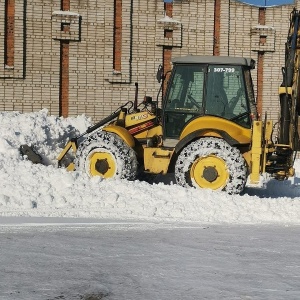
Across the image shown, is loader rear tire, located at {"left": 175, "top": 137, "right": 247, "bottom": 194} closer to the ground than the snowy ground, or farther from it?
farther from it

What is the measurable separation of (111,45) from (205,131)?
20.0 feet

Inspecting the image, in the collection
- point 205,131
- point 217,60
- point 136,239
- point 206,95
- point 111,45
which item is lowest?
point 136,239

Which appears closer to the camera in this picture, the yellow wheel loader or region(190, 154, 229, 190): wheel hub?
region(190, 154, 229, 190): wheel hub

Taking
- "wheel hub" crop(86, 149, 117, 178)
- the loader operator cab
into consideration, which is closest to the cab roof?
the loader operator cab

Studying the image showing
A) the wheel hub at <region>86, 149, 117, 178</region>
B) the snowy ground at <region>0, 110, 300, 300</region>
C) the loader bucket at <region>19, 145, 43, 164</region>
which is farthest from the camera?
the loader bucket at <region>19, 145, 43, 164</region>

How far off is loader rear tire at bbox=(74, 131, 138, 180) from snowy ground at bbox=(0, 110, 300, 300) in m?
0.61

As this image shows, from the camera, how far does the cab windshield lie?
942 centimetres

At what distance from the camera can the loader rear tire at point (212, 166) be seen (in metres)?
8.83

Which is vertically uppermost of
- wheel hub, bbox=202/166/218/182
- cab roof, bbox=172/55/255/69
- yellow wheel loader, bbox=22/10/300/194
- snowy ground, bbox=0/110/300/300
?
cab roof, bbox=172/55/255/69

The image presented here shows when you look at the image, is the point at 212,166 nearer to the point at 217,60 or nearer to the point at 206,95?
the point at 206,95

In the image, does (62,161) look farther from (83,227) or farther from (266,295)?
(266,295)

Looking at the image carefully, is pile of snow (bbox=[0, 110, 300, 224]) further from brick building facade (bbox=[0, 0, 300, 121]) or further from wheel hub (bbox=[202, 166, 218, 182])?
brick building facade (bbox=[0, 0, 300, 121])

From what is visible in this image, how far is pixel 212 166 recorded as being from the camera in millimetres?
8938

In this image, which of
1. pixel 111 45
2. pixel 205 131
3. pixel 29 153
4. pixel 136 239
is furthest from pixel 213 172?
pixel 111 45
